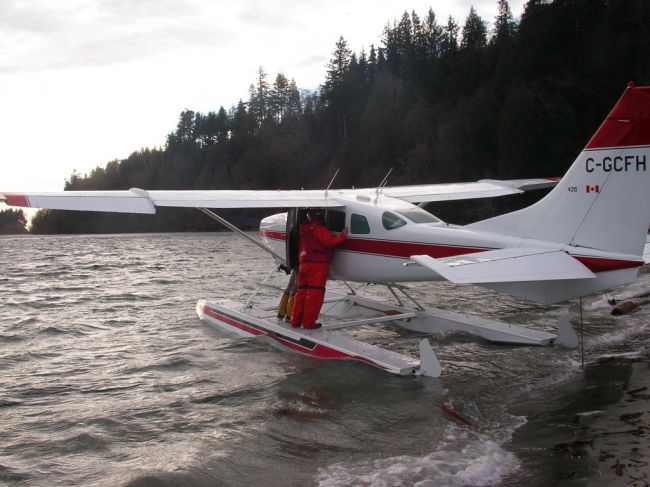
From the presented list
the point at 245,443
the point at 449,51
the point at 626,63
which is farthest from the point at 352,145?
the point at 245,443

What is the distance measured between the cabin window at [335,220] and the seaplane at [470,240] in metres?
0.01

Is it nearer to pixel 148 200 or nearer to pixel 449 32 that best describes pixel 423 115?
pixel 449 32

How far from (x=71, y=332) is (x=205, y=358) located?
11.1 ft

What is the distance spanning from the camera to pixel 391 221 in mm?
7648

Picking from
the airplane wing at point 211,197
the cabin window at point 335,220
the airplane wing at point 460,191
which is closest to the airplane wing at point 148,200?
the airplane wing at point 211,197

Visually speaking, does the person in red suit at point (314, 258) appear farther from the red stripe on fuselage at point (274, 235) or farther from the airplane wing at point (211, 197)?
the red stripe on fuselage at point (274, 235)

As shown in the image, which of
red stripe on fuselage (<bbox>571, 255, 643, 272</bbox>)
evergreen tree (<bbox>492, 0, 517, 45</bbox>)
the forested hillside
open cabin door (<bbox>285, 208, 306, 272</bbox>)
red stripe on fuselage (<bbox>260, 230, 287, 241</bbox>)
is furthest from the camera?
evergreen tree (<bbox>492, 0, 517, 45</bbox>)

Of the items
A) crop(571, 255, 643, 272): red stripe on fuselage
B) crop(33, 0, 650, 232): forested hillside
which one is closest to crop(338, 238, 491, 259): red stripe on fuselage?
crop(571, 255, 643, 272): red stripe on fuselage

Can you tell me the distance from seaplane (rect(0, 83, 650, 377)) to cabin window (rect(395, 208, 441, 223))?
0.01 m

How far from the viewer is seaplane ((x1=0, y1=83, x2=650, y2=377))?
5.93 meters

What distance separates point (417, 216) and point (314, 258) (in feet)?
4.82

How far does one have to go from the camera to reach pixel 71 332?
33.1 ft

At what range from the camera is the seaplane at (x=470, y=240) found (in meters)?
5.93

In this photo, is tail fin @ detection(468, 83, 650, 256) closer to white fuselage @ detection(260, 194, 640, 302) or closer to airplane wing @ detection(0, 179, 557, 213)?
white fuselage @ detection(260, 194, 640, 302)
